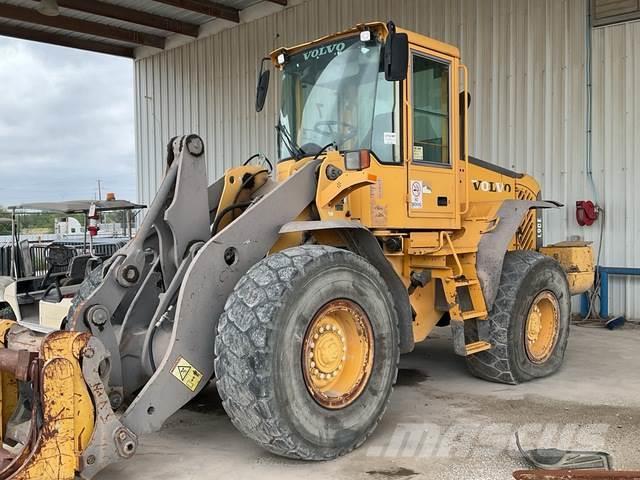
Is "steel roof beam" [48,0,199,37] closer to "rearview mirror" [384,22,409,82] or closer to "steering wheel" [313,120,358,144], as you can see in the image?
"steering wheel" [313,120,358,144]

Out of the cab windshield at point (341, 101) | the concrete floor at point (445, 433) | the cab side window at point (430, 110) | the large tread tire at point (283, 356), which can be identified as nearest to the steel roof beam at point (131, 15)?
Result: the cab windshield at point (341, 101)

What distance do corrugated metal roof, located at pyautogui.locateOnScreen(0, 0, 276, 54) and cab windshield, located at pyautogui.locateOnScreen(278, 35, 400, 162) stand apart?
9.18 meters

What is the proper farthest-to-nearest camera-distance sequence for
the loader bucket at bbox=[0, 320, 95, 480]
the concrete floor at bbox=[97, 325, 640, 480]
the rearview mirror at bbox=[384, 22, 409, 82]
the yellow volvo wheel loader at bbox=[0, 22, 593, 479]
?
the rearview mirror at bbox=[384, 22, 409, 82]
the concrete floor at bbox=[97, 325, 640, 480]
the yellow volvo wheel loader at bbox=[0, 22, 593, 479]
the loader bucket at bbox=[0, 320, 95, 480]

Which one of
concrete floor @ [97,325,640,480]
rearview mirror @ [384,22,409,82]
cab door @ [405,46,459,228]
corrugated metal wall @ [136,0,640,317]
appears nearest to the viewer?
concrete floor @ [97,325,640,480]

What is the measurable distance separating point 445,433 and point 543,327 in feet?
7.23

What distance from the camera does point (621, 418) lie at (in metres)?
4.86

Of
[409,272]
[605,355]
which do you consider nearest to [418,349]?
[605,355]

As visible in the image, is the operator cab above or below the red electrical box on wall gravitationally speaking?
above

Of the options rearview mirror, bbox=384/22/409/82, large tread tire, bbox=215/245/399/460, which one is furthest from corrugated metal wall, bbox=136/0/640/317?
large tread tire, bbox=215/245/399/460

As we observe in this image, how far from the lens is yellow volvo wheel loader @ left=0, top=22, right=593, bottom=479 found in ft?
11.5

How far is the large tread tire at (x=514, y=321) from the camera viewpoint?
566cm

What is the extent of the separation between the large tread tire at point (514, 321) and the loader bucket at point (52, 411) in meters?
3.58

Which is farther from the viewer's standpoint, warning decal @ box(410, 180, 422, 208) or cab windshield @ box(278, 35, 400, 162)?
warning decal @ box(410, 180, 422, 208)

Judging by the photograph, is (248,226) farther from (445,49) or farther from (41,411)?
(445,49)
